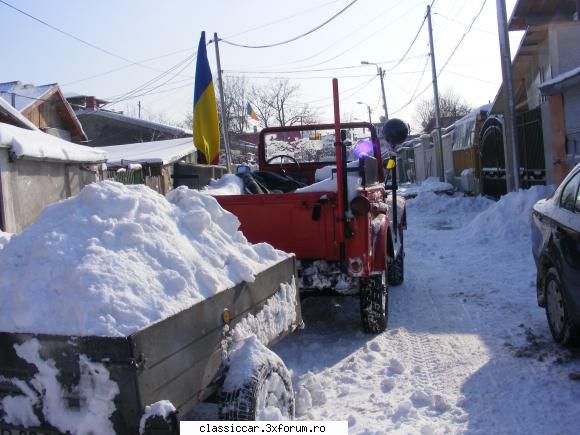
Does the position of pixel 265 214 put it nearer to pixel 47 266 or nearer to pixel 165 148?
pixel 47 266

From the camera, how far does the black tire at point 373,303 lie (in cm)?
539

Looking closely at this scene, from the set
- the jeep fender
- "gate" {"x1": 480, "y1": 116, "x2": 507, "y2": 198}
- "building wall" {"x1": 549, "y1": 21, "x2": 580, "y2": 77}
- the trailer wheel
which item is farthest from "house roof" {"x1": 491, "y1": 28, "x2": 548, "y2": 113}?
the trailer wheel

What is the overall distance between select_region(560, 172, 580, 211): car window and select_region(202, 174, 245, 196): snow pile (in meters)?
3.17

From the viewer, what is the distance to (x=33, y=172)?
512 inches

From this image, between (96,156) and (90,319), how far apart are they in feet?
46.4

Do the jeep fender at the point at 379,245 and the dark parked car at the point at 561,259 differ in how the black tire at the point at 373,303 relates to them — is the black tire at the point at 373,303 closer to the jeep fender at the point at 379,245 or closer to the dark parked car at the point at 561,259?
the jeep fender at the point at 379,245

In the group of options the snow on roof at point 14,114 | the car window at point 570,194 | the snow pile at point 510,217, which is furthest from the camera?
the snow on roof at point 14,114

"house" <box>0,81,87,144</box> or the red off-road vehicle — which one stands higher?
"house" <box>0,81,87,144</box>

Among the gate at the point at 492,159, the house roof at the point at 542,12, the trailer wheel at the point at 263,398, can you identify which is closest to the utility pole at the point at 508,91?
the house roof at the point at 542,12

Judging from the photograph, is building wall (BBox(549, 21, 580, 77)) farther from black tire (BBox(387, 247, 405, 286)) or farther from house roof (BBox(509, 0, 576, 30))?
black tire (BBox(387, 247, 405, 286))

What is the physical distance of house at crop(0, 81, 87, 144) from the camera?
21391 mm

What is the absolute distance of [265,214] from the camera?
212 inches

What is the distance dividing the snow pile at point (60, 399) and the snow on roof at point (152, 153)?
739 inches

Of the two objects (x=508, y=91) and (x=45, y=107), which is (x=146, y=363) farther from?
(x=45, y=107)
